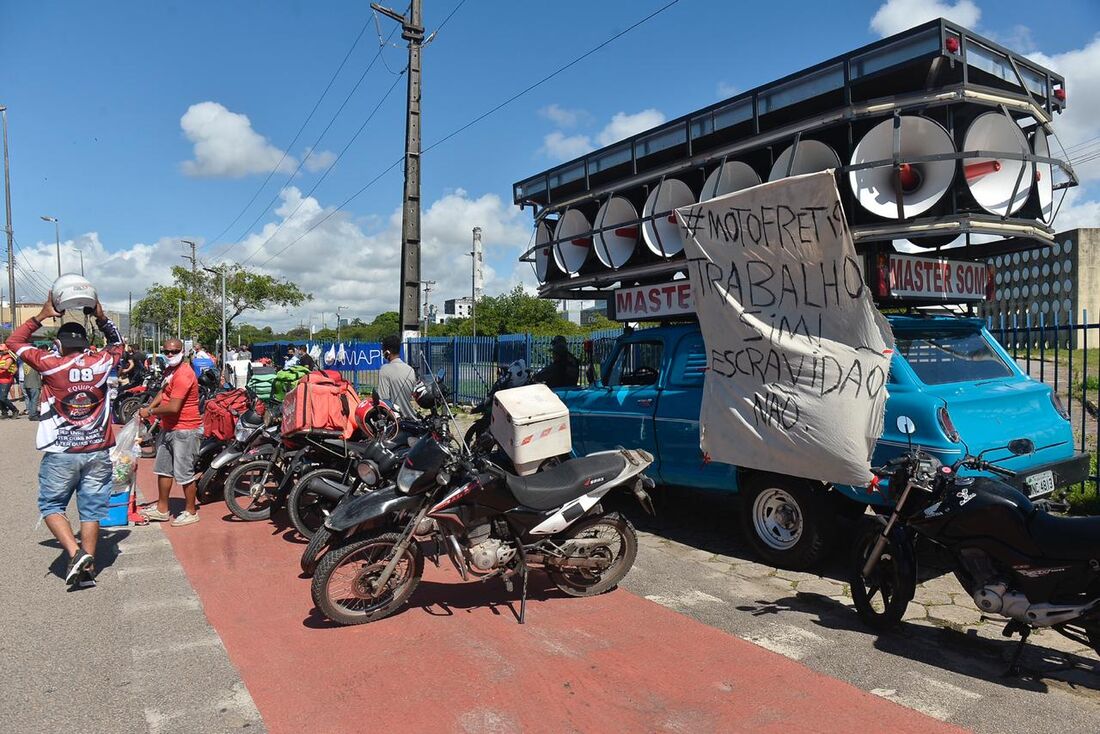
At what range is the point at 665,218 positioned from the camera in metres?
6.93

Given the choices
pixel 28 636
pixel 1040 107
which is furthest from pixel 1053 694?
pixel 28 636

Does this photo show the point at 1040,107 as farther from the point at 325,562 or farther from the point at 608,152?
the point at 325,562

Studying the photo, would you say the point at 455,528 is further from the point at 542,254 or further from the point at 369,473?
the point at 542,254

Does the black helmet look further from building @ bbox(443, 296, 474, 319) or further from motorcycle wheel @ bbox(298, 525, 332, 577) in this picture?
building @ bbox(443, 296, 474, 319)

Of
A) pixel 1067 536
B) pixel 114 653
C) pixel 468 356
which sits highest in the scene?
pixel 468 356

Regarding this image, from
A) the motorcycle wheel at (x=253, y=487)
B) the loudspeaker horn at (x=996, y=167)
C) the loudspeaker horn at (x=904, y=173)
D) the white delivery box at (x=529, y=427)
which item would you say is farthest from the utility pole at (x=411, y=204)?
the loudspeaker horn at (x=996, y=167)

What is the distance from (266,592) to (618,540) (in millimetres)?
2462

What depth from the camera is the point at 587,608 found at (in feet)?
15.2

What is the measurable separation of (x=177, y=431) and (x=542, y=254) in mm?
4679

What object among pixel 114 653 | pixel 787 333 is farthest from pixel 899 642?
pixel 114 653

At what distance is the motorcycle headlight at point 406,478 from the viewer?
14.4 feet

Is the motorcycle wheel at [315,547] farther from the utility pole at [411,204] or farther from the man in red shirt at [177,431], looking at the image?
the utility pole at [411,204]

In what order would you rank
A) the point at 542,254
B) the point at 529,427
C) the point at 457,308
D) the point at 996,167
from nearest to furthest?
the point at 529,427 → the point at 996,167 → the point at 542,254 → the point at 457,308

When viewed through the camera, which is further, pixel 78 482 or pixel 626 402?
pixel 626 402
